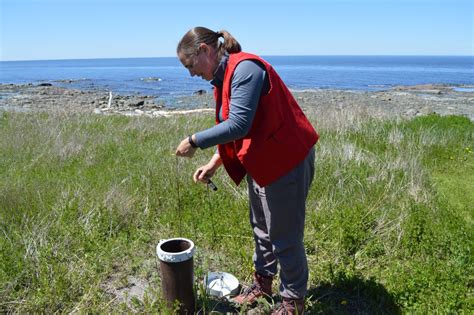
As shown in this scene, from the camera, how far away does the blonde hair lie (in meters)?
2.29

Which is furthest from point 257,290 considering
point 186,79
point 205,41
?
point 186,79

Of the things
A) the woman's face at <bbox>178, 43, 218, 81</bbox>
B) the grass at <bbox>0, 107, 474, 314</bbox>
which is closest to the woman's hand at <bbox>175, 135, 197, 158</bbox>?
the woman's face at <bbox>178, 43, 218, 81</bbox>

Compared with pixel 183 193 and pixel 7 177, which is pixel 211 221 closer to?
pixel 183 193

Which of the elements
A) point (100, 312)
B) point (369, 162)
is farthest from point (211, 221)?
point (369, 162)

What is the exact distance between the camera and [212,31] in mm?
2363

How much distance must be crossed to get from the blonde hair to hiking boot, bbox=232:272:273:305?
1.66 meters

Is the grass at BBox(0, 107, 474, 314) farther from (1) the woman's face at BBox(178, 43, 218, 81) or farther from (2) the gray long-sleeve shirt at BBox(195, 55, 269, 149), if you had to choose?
(1) the woman's face at BBox(178, 43, 218, 81)

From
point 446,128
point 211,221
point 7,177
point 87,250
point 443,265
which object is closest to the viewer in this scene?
point 443,265

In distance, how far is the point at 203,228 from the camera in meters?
3.91

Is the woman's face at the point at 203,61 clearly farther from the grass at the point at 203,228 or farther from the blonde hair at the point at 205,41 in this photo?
the grass at the point at 203,228

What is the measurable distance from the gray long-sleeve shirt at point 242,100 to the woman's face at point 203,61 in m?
0.25

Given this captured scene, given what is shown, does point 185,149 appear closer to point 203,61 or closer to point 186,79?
point 203,61

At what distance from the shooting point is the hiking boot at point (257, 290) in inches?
117

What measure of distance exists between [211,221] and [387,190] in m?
2.06
